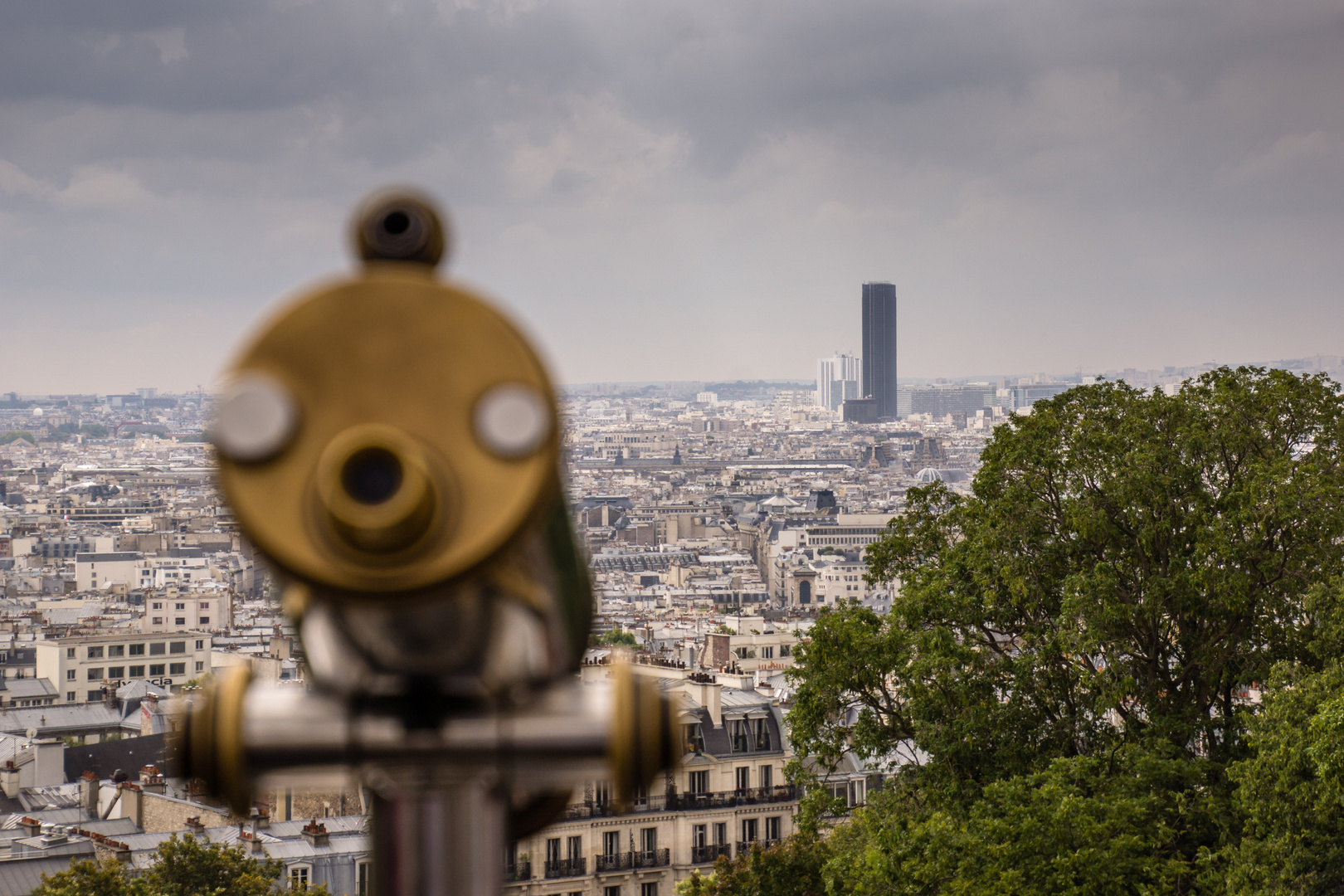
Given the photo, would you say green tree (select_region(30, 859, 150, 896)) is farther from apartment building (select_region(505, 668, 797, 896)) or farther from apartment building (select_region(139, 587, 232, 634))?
apartment building (select_region(139, 587, 232, 634))

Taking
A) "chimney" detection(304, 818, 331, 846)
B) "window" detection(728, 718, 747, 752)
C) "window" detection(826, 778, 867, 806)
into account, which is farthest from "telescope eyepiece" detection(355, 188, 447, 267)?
"window" detection(826, 778, 867, 806)

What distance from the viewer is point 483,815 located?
2.11 meters

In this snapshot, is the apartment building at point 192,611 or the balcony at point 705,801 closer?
the balcony at point 705,801

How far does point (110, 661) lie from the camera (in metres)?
77.1

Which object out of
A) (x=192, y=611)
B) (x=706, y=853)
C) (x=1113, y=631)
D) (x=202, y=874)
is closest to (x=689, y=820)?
(x=706, y=853)

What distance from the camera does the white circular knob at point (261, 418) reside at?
1704 millimetres

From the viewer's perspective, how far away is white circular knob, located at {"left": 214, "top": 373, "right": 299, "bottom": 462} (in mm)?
1704

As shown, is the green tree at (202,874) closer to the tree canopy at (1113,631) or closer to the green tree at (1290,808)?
the tree canopy at (1113,631)

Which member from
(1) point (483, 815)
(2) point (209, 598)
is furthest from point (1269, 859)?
(2) point (209, 598)

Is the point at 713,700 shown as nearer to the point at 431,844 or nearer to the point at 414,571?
the point at 431,844

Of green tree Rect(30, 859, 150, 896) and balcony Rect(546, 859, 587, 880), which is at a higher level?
green tree Rect(30, 859, 150, 896)

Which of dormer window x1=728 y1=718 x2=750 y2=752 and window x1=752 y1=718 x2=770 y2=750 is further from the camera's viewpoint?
window x1=752 y1=718 x2=770 y2=750

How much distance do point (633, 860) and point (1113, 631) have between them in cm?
2626

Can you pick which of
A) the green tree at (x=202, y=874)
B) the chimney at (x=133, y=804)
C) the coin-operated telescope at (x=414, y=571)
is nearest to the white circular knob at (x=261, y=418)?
the coin-operated telescope at (x=414, y=571)
